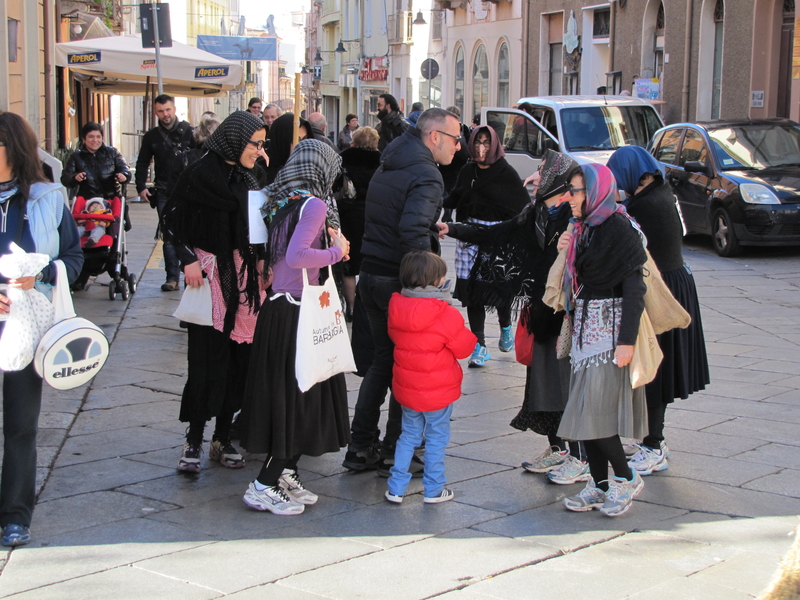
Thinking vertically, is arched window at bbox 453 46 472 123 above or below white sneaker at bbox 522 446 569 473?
above

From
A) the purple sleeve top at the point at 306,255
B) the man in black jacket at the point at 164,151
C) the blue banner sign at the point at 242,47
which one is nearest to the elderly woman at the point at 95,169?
the man in black jacket at the point at 164,151

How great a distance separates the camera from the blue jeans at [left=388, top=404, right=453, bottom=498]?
4652 mm

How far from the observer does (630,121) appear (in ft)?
55.8

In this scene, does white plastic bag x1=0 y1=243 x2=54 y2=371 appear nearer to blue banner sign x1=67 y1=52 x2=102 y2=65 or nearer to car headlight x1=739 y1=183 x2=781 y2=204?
car headlight x1=739 y1=183 x2=781 y2=204

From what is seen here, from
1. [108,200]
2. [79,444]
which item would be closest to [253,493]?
[79,444]

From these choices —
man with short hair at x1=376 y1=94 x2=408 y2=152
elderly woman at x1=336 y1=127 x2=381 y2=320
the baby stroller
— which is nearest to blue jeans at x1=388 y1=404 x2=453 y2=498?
elderly woman at x1=336 y1=127 x2=381 y2=320

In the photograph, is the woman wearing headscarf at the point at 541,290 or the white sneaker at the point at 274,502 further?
the woman wearing headscarf at the point at 541,290

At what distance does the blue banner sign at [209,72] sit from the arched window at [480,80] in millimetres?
19013

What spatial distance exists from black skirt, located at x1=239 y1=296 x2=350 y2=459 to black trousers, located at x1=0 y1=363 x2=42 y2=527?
90 centimetres

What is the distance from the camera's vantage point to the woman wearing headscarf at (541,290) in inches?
194

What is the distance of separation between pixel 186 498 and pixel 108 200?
5.67 meters

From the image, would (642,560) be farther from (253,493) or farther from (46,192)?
(46,192)

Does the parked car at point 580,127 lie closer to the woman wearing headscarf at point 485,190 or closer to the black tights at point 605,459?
the woman wearing headscarf at point 485,190

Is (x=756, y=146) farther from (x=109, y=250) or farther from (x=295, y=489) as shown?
(x=295, y=489)
